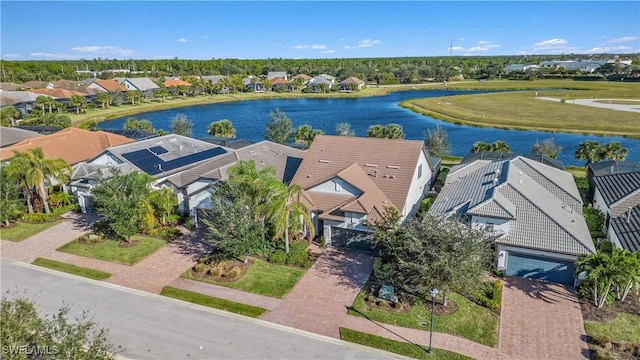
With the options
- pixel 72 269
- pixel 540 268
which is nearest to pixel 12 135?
pixel 72 269

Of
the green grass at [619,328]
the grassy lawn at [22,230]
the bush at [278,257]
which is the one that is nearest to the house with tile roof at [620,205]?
the green grass at [619,328]

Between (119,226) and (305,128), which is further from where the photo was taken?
(305,128)

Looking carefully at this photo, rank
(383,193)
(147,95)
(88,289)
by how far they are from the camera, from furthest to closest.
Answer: (147,95) → (383,193) → (88,289)

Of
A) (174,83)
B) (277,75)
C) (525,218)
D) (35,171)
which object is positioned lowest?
(525,218)

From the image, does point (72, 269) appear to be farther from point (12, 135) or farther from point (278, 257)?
point (12, 135)

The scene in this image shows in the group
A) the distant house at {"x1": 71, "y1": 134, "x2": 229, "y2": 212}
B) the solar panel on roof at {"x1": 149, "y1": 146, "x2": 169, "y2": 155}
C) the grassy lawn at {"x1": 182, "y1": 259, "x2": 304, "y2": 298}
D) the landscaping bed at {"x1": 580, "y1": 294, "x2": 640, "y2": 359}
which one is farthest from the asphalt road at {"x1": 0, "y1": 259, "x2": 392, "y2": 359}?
the solar panel on roof at {"x1": 149, "y1": 146, "x2": 169, "y2": 155}

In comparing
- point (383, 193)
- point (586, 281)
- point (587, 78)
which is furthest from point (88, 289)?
point (587, 78)

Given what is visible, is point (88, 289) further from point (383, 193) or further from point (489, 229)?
point (489, 229)
